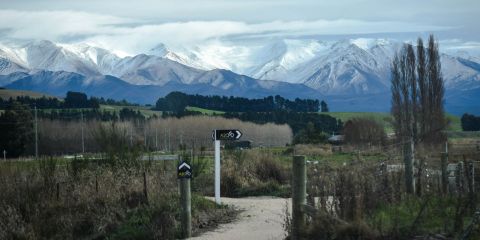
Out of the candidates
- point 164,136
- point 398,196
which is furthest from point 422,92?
point 398,196

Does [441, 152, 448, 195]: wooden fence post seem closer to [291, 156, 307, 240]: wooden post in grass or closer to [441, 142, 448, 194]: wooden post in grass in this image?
[441, 142, 448, 194]: wooden post in grass

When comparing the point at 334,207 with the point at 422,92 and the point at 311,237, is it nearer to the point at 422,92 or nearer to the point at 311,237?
the point at 311,237

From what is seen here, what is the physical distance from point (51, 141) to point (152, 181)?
72929mm

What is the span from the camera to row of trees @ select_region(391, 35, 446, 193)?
59344mm

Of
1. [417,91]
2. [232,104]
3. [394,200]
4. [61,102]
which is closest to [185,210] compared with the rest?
[394,200]

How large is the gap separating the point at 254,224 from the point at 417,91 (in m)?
49.0

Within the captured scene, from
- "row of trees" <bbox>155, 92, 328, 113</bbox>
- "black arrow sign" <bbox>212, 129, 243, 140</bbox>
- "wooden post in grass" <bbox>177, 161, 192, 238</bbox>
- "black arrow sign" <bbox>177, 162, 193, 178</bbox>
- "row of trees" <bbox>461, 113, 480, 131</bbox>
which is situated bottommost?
"row of trees" <bbox>461, 113, 480, 131</bbox>

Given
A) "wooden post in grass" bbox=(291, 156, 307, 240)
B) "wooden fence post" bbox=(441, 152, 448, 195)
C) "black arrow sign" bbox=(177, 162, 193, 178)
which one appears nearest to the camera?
"wooden post in grass" bbox=(291, 156, 307, 240)

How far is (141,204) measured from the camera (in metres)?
16.3

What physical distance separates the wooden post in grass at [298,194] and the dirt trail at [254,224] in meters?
1.89

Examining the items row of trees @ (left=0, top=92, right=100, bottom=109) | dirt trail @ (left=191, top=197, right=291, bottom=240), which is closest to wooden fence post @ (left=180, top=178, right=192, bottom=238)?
dirt trail @ (left=191, top=197, right=291, bottom=240)

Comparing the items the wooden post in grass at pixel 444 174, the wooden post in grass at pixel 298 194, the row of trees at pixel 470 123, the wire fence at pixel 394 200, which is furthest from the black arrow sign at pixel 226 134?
the row of trees at pixel 470 123

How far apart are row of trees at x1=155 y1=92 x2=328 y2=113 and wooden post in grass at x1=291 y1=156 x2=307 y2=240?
13252 cm

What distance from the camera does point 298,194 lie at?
1109 centimetres
